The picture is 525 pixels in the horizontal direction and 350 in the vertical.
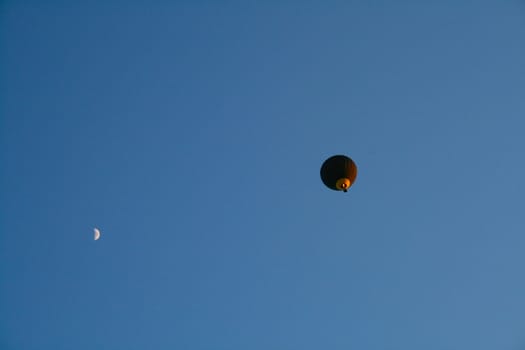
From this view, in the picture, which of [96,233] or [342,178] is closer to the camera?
[342,178]

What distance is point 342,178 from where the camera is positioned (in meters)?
18.0

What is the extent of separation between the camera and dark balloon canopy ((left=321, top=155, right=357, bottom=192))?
59.1 feet

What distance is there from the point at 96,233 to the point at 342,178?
15.2m

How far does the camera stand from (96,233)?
27594 mm

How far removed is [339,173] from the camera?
18.0m

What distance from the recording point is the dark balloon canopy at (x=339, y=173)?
1800 centimetres

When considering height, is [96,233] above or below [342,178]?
above
